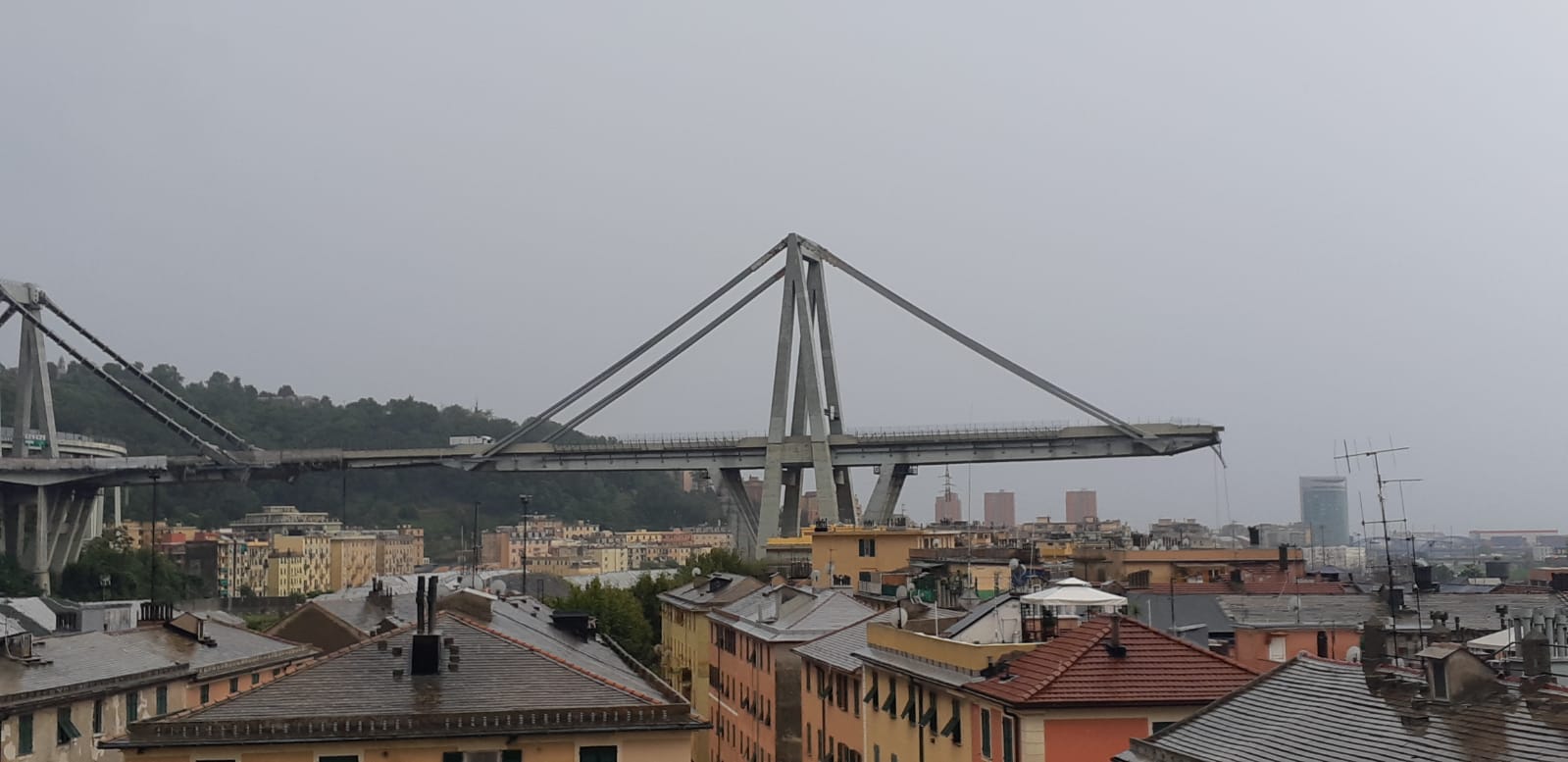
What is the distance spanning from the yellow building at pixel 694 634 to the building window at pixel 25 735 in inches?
1050

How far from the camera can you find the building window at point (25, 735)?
2770 cm

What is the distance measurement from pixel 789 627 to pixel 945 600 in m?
5.35

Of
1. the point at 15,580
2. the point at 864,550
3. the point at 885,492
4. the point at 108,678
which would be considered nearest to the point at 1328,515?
the point at 885,492

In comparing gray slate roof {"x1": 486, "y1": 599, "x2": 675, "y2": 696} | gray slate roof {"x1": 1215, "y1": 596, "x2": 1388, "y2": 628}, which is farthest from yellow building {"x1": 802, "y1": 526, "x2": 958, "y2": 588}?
gray slate roof {"x1": 1215, "y1": 596, "x2": 1388, "y2": 628}

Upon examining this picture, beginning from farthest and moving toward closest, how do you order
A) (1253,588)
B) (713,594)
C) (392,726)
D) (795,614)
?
(713,594) < (1253,588) < (795,614) < (392,726)

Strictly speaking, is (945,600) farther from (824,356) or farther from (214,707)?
(824,356)

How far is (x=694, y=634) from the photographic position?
5994 centimetres

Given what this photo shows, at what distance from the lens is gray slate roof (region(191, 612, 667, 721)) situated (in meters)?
21.7

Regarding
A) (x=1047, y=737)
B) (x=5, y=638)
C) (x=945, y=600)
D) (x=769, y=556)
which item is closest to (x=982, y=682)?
(x=1047, y=737)

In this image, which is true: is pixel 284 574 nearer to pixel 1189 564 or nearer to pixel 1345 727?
pixel 1189 564

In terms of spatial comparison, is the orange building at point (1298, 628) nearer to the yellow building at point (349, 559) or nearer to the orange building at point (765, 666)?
the orange building at point (765, 666)

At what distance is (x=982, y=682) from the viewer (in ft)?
81.9

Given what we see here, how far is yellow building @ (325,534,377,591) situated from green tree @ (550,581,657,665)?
100 meters

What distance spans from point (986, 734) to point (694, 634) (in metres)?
35.8
